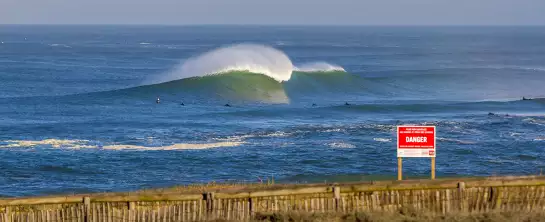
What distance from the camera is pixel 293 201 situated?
50.0 feet

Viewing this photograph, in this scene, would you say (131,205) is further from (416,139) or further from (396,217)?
(416,139)

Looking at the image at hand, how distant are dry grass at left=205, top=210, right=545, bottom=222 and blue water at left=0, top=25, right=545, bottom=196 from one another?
11231 mm

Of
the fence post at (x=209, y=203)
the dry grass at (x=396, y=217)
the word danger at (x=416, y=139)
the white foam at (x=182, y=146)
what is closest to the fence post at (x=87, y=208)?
the fence post at (x=209, y=203)

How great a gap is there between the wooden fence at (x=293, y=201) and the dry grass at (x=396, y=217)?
266mm

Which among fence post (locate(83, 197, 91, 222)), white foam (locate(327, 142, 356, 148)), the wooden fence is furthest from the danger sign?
white foam (locate(327, 142, 356, 148))

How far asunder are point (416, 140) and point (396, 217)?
2.17 meters

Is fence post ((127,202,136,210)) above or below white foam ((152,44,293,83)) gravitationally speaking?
below

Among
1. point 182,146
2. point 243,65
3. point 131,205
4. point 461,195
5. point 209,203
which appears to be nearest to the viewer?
point 131,205

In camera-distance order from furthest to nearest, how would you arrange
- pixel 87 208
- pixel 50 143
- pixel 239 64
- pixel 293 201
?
pixel 239 64 → pixel 50 143 → pixel 293 201 → pixel 87 208

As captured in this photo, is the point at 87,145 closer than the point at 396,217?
No

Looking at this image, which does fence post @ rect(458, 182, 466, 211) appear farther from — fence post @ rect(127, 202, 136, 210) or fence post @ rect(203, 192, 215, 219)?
fence post @ rect(127, 202, 136, 210)

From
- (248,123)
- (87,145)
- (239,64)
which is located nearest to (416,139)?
(87,145)

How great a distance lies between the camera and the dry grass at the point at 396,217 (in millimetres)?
14766

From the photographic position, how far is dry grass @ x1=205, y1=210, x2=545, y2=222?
1477 cm
